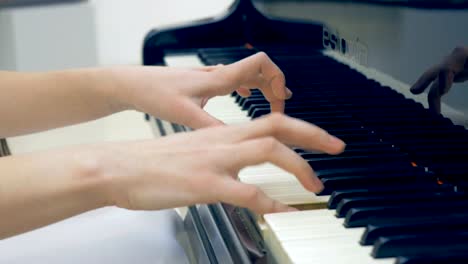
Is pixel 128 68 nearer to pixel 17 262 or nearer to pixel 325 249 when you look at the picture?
pixel 17 262

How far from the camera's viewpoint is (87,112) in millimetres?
1002

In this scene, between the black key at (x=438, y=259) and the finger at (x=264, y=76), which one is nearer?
the black key at (x=438, y=259)

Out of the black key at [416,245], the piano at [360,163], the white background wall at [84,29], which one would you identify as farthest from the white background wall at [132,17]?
the black key at [416,245]

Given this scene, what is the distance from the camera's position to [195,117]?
84 cm

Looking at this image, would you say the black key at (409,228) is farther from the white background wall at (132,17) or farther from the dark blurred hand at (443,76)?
the white background wall at (132,17)

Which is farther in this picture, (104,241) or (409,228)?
(104,241)

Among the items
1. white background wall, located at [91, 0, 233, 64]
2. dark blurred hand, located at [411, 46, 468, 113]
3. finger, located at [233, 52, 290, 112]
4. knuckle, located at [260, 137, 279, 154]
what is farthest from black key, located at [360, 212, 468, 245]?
white background wall, located at [91, 0, 233, 64]

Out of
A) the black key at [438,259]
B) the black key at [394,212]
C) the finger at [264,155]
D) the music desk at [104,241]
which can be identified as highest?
the finger at [264,155]

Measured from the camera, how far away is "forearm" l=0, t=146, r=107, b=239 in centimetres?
63

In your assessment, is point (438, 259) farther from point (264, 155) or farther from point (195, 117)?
point (195, 117)

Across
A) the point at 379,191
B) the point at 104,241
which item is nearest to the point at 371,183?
the point at 379,191

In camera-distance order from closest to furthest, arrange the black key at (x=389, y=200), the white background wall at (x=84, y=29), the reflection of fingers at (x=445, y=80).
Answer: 1. the black key at (x=389, y=200)
2. the reflection of fingers at (x=445, y=80)
3. the white background wall at (x=84, y=29)

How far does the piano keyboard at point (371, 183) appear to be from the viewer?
23.6 inches

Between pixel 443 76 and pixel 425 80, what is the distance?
0.19ft
